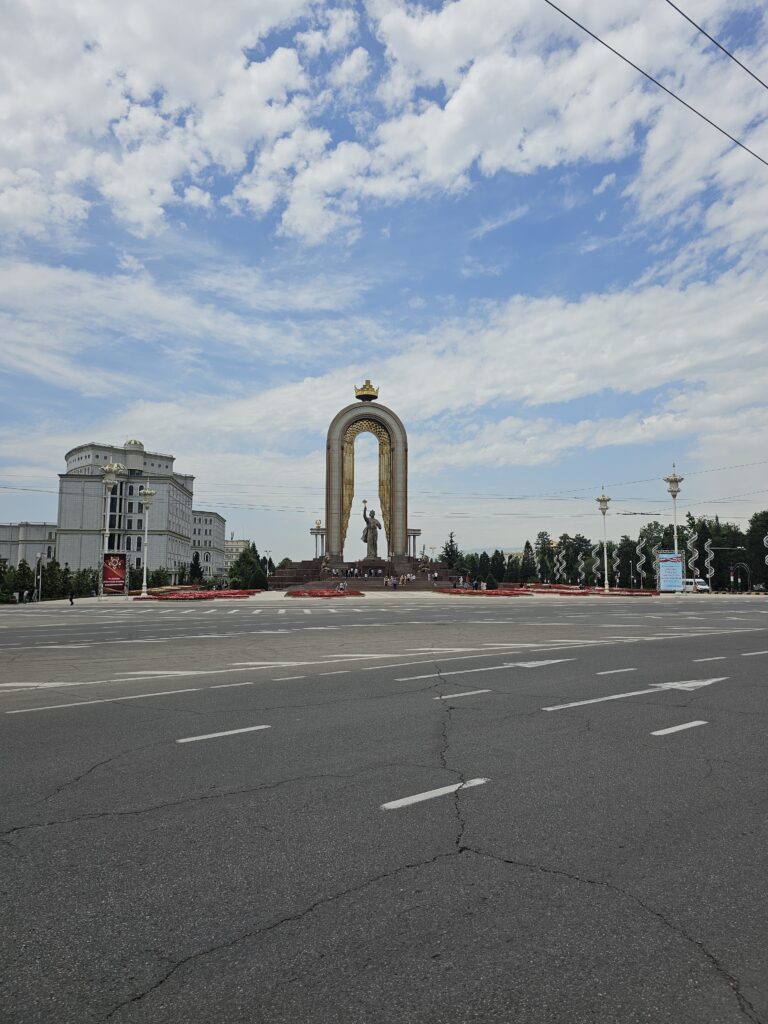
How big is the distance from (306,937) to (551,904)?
1.23 metres

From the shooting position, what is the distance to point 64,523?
119 metres

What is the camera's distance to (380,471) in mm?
71250

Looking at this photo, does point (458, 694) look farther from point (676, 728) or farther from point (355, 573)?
point (355, 573)

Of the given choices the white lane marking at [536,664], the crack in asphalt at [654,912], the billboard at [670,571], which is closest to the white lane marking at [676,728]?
the crack in asphalt at [654,912]

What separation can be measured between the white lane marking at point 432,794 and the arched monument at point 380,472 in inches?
2399

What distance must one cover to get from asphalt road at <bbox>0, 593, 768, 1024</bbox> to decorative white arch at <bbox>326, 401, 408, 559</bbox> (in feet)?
191

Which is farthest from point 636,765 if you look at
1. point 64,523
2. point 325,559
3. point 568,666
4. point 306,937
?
point 64,523

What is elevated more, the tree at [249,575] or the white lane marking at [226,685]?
the tree at [249,575]

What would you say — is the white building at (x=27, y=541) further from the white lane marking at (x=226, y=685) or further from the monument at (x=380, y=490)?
the white lane marking at (x=226, y=685)

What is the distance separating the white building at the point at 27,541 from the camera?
136375mm

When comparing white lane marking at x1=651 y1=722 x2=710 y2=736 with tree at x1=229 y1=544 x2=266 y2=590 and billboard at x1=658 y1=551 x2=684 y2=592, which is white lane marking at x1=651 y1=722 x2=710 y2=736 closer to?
billboard at x1=658 y1=551 x2=684 y2=592

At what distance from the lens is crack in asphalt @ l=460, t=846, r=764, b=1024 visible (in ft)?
9.24

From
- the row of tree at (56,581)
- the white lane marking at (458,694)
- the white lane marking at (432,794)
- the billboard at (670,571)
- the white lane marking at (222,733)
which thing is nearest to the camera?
the white lane marking at (432,794)

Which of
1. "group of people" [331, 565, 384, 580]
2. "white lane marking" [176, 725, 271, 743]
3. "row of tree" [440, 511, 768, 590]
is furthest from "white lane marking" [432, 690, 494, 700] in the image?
"row of tree" [440, 511, 768, 590]
